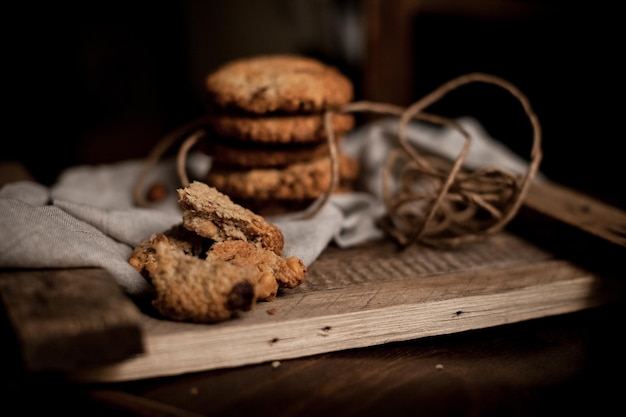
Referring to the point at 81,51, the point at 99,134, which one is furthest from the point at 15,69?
the point at 99,134

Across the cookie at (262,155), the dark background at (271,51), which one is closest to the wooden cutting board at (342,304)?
the cookie at (262,155)

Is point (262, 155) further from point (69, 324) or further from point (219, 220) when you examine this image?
point (69, 324)

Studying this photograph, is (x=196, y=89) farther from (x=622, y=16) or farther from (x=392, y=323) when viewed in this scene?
(x=392, y=323)

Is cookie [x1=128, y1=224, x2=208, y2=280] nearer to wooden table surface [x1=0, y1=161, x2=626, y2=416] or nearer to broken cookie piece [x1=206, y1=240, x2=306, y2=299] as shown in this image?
broken cookie piece [x1=206, y1=240, x2=306, y2=299]

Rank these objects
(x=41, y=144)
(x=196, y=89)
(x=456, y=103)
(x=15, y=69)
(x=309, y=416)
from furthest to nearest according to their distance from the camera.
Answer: (x=196, y=89), (x=15, y=69), (x=41, y=144), (x=456, y=103), (x=309, y=416)

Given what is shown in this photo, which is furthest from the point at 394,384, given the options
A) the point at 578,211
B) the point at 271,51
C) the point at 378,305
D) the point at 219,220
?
the point at 271,51

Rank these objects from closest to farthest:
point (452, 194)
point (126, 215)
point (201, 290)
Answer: point (201, 290)
point (126, 215)
point (452, 194)
